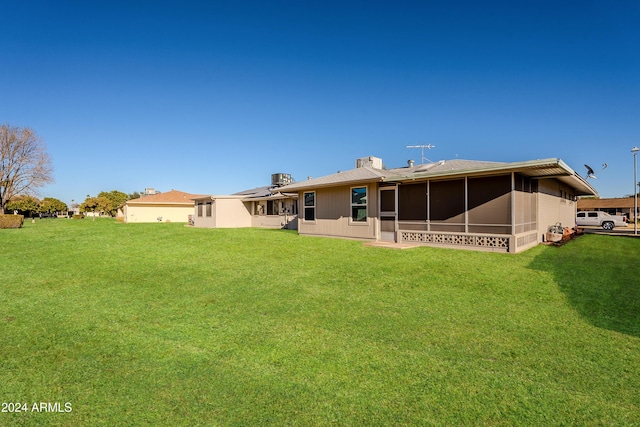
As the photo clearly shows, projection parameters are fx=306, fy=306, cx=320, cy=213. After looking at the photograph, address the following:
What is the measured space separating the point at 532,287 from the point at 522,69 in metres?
16.2

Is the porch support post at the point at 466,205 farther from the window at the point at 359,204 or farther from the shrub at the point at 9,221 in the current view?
the shrub at the point at 9,221

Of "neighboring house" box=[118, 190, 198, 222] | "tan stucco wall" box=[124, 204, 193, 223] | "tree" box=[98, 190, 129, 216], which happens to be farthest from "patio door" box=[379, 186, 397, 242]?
"tree" box=[98, 190, 129, 216]

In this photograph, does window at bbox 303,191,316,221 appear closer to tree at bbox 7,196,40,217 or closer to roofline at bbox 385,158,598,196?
roofline at bbox 385,158,598,196

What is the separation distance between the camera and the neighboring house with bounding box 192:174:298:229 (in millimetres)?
23281

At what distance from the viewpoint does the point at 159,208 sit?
3766cm

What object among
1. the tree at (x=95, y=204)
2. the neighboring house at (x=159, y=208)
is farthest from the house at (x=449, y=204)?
the tree at (x=95, y=204)

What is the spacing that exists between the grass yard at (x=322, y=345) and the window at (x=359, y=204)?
625 centimetres

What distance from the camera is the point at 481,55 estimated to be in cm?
1786

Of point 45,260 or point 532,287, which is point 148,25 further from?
point 532,287

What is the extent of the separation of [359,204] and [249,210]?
14.8 meters

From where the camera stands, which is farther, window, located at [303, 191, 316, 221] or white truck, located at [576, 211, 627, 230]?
white truck, located at [576, 211, 627, 230]

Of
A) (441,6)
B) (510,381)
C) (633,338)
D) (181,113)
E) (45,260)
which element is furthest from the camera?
(181,113)

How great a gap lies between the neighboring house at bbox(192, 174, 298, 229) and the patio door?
9.84 metres

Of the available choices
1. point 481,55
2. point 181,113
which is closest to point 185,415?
point 481,55
